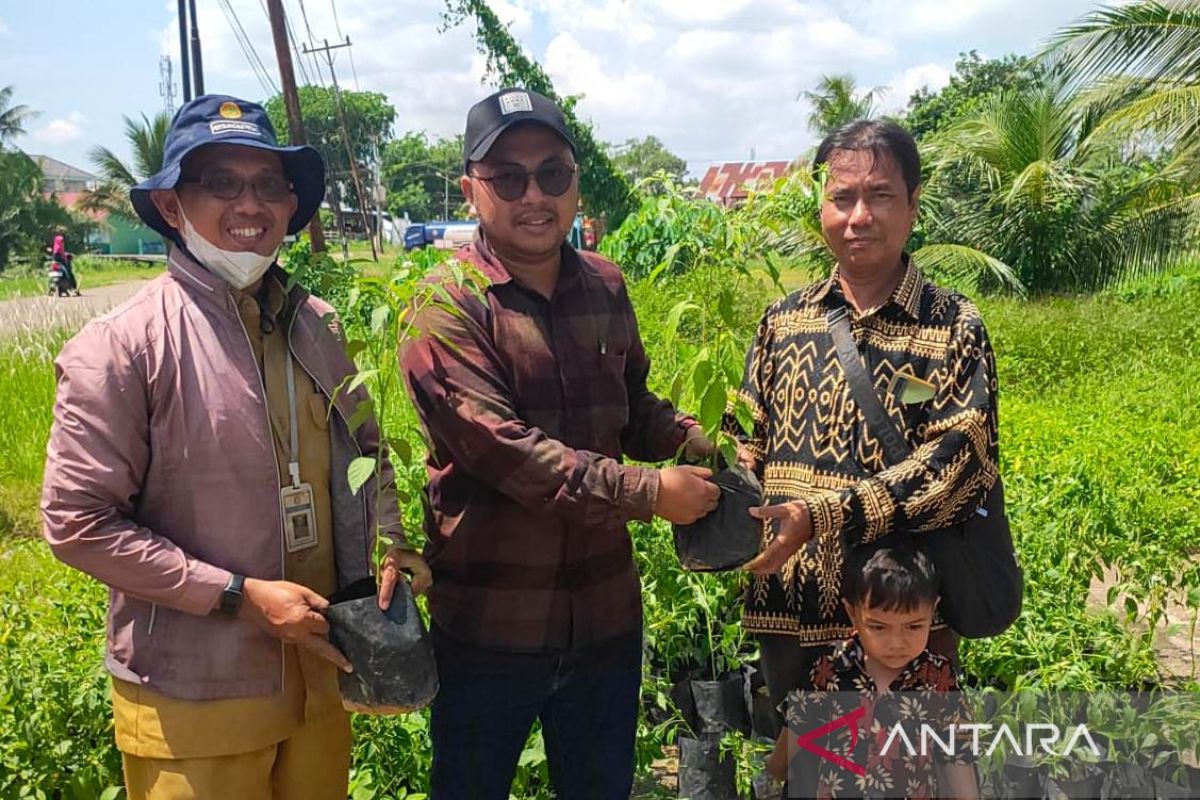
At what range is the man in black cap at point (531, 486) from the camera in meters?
1.80

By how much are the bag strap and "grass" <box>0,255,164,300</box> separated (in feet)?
78.6

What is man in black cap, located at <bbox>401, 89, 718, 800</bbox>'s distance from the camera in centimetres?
180

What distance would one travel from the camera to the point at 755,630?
2227 millimetres

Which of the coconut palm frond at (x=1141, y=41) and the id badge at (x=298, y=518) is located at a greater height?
the coconut palm frond at (x=1141, y=41)

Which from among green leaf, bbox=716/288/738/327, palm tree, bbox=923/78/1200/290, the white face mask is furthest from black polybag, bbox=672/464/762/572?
palm tree, bbox=923/78/1200/290

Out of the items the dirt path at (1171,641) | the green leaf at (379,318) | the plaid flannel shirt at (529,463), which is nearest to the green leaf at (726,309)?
the plaid flannel shirt at (529,463)

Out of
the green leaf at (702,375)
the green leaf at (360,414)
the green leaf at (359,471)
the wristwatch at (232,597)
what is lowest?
the wristwatch at (232,597)

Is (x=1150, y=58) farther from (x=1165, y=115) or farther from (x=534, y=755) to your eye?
(x=534, y=755)

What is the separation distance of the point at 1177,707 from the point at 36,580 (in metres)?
3.74

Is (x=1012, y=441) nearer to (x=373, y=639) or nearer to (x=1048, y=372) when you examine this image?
(x=1048, y=372)

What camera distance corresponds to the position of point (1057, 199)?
13828 millimetres

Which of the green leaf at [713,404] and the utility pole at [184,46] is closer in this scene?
the green leaf at [713,404]

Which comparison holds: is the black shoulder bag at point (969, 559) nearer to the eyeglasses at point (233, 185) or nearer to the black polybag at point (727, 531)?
the black polybag at point (727, 531)

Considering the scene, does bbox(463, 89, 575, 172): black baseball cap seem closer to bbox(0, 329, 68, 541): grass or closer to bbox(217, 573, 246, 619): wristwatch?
bbox(217, 573, 246, 619): wristwatch
